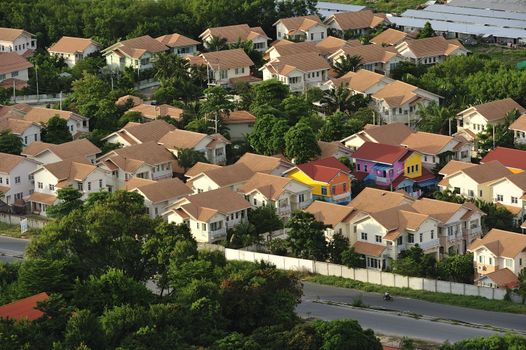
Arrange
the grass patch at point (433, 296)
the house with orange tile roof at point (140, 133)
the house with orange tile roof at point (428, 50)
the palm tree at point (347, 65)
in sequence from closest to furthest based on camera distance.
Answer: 1. the grass patch at point (433, 296)
2. the house with orange tile roof at point (140, 133)
3. the palm tree at point (347, 65)
4. the house with orange tile roof at point (428, 50)

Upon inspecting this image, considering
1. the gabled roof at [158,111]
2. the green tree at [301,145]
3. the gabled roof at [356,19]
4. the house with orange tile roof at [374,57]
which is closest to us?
the green tree at [301,145]

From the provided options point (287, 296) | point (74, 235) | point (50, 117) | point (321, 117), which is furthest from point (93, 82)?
point (287, 296)

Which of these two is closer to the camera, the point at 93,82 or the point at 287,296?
the point at 287,296

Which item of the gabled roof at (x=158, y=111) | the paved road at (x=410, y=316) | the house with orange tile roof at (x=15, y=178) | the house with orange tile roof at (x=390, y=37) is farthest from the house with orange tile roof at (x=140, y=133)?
the house with orange tile roof at (x=390, y=37)

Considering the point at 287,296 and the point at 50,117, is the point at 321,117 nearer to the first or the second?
the point at 50,117

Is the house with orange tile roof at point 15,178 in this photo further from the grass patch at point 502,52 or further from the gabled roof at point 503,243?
the grass patch at point 502,52

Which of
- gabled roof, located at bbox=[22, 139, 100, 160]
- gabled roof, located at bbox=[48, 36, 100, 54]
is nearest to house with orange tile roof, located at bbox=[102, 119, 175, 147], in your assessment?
gabled roof, located at bbox=[22, 139, 100, 160]

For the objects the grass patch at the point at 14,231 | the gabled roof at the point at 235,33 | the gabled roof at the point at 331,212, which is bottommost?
the grass patch at the point at 14,231

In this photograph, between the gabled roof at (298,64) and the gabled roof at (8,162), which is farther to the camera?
the gabled roof at (298,64)
